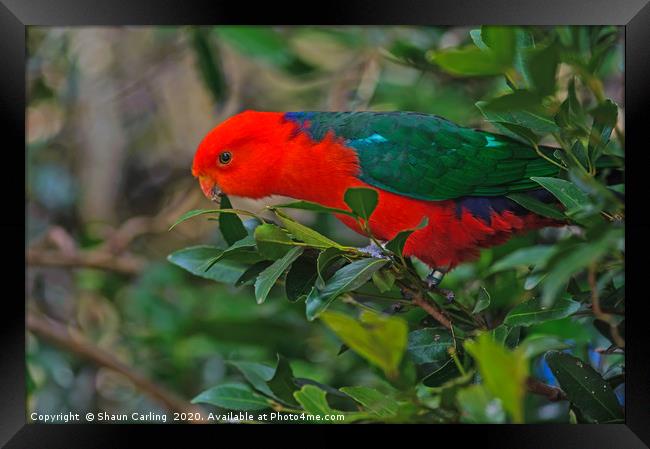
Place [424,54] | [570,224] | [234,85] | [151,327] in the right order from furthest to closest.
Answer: [234,85]
[151,327]
[424,54]
[570,224]

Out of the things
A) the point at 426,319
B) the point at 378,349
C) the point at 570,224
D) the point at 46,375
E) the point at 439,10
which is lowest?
the point at 46,375

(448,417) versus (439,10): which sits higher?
(439,10)

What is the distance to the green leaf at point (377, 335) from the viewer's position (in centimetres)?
99

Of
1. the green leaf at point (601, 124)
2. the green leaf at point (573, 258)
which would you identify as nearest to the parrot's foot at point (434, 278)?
the green leaf at point (601, 124)

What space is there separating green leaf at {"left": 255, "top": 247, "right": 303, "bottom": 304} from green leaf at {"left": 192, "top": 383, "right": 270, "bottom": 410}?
35 centimetres

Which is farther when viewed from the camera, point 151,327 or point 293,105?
point 293,105

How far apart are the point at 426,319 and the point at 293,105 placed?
1.56 metres

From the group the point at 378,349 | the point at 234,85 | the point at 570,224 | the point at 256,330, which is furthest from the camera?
the point at 234,85

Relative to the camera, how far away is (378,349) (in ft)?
3.33

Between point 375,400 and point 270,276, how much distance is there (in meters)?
0.30

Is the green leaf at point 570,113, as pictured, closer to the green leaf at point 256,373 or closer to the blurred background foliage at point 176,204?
the blurred background foliage at point 176,204

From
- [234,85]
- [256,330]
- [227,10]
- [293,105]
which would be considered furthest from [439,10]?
[234,85]

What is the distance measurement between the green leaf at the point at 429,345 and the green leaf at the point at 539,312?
0.44ft

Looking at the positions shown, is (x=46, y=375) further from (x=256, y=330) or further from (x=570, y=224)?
(x=570, y=224)
